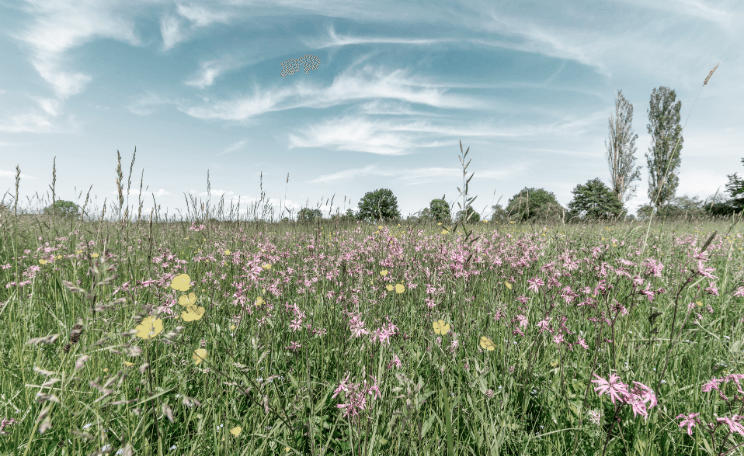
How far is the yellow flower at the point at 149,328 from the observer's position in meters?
1.01

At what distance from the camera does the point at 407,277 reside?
131 inches

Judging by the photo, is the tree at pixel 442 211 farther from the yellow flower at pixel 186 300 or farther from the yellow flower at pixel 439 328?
the yellow flower at pixel 186 300

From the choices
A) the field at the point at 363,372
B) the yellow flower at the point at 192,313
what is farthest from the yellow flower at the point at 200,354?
the yellow flower at the point at 192,313

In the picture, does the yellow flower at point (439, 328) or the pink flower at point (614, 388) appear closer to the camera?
the pink flower at point (614, 388)

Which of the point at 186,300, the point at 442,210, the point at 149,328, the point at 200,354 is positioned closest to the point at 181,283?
the point at 186,300

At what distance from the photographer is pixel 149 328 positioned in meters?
1.04

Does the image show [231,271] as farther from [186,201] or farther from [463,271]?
[463,271]

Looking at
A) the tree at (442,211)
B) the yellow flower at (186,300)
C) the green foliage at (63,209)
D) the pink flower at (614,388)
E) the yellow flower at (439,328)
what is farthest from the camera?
the green foliage at (63,209)

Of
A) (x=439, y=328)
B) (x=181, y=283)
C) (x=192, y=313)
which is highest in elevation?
(x=181, y=283)

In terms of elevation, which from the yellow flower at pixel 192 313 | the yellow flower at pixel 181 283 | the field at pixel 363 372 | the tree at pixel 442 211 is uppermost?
the tree at pixel 442 211

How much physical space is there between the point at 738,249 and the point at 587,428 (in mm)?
7666

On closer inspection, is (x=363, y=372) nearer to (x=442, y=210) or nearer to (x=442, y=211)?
(x=442, y=210)

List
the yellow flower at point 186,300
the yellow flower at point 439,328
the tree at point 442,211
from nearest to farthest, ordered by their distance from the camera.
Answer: the yellow flower at point 186,300, the yellow flower at point 439,328, the tree at point 442,211

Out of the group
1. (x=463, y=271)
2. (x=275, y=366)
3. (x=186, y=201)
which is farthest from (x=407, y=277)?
(x=186, y=201)
